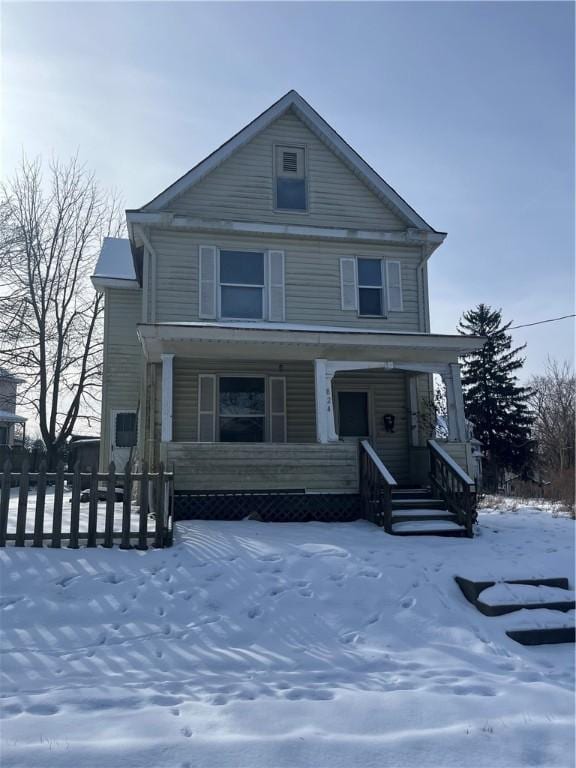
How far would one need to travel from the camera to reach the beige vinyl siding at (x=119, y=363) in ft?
50.9

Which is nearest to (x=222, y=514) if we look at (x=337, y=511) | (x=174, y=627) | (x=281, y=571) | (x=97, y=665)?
(x=337, y=511)

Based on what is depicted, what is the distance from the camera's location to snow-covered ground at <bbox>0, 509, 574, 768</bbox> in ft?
11.1

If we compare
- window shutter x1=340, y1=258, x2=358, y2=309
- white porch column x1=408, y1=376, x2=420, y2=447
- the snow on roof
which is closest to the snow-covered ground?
white porch column x1=408, y1=376, x2=420, y2=447

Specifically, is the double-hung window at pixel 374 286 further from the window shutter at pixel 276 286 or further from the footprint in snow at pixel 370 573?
the footprint in snow at pixel 370 573

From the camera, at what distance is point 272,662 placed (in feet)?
15.5

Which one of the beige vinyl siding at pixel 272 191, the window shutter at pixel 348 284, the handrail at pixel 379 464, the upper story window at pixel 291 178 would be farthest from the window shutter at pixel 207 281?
the handrail at pixel 379 464

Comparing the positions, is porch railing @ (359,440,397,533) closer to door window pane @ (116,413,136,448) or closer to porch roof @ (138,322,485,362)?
porch roof @ (138,322,485,362)

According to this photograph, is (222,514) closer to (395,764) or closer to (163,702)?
(163,702)

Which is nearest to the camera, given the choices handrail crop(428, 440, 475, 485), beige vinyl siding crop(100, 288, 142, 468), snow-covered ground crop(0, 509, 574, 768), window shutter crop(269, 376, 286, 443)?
snow-covered ground crop(0, 509, 574, 768)

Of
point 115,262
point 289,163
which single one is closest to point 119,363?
point 115,262

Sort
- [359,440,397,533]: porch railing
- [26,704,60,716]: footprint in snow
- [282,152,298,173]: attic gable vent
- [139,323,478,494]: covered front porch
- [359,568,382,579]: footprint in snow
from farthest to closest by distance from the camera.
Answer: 1. [282,152,298,173]: attic gable vent
2. [139,323,478,494]: covered front porch
3. [359,440,397,533]: porch railing
4. [359,568,382,579]: footprint in snow
5. [26,704,60,716]: footprint in snow

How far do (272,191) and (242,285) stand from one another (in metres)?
2.61

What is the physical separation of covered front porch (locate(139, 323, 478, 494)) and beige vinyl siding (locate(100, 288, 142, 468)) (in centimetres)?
324

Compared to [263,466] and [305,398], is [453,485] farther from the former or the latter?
[305,398]
